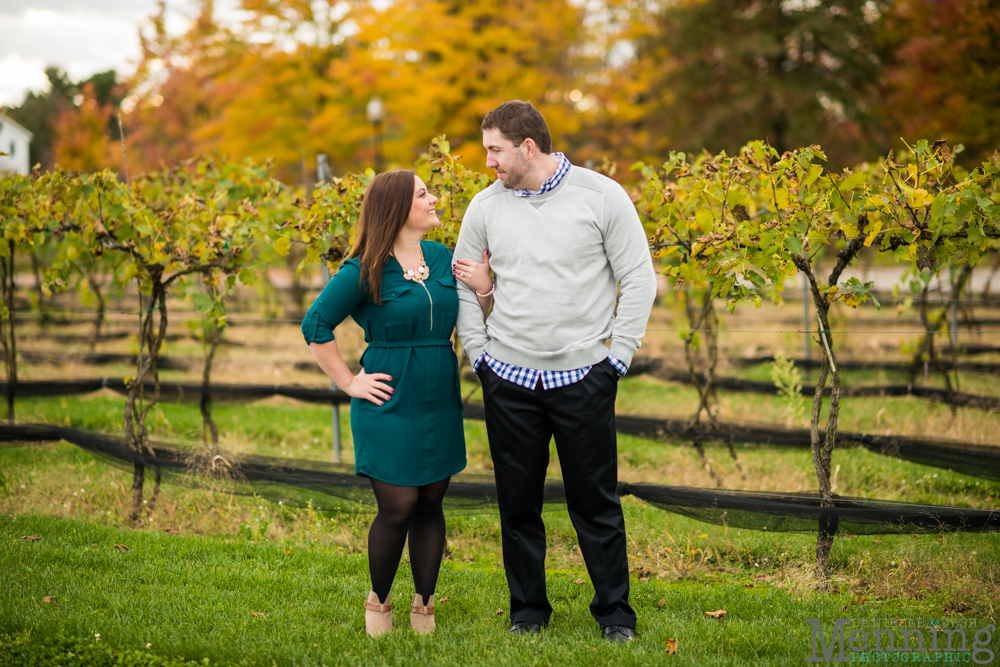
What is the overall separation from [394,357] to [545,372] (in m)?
0.54

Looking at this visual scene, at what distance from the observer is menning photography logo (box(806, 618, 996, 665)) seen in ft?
→ 8.46

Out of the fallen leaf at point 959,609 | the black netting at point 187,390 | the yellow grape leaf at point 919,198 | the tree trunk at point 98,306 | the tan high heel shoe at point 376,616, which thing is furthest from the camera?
the tree trunk at point 98,306

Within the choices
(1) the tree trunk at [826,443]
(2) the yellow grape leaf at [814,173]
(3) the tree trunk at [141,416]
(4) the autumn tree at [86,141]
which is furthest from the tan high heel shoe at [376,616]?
(4) the autumn tree at [86,141]

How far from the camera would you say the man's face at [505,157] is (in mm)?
2637

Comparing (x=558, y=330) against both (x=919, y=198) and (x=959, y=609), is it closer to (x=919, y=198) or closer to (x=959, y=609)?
(x=919, y=198)

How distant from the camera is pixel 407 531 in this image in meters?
2.84

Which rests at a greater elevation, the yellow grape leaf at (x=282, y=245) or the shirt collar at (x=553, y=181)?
the shirt collar at (x=553, y=181)

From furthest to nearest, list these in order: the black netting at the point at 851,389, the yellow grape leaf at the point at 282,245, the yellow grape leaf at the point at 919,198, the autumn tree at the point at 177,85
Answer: the autumn tree at the point at 177,85, the black netting at the point at 851,389, the yellow grape leaf at the point at 282,245, the yellow grape leaf at the point at 919,198

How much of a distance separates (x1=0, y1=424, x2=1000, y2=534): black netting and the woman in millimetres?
1187

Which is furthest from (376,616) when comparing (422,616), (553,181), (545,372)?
(553,181)

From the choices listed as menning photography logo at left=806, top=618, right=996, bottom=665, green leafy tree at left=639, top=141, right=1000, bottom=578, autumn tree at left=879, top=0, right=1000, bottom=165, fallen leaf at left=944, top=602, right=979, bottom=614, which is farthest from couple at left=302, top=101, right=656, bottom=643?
autumn tree at left=879, top=0, right=1000, bottom=165

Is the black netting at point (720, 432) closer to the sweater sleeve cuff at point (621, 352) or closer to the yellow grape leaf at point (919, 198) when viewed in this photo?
the yellow grape leaf at point (919, 198)

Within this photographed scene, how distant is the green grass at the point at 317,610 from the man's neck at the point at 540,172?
165 cm

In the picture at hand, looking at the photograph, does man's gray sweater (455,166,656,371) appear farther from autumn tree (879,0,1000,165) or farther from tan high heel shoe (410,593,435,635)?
autumn tree (879,0,1000,165)
